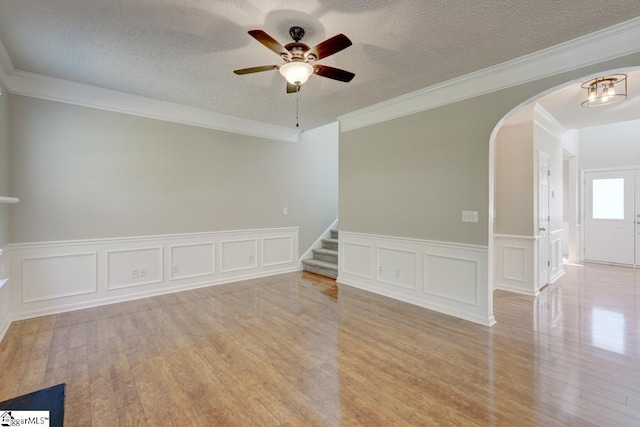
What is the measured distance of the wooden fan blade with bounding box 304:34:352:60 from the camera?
2046 mm

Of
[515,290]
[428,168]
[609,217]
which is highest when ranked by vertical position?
[428,168]

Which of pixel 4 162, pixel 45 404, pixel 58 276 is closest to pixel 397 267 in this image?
pixel 45 404

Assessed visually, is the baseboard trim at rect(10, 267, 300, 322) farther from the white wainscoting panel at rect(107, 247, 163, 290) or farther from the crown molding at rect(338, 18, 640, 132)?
the crown molding at rect(338, 18, 640, 132)

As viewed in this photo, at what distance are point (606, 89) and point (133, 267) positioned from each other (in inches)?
255

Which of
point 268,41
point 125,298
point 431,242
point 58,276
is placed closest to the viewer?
point 268,41

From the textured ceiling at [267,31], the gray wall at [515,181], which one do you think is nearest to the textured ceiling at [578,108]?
the gray wall at [515,181]

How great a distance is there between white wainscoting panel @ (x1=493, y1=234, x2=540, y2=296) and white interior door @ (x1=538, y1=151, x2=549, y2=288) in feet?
0.86

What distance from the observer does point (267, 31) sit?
8.32 feet

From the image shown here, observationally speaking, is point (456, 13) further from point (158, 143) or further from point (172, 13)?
point (158, 143)

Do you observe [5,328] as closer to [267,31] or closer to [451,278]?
[267,31]

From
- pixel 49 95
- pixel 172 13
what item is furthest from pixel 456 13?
pixel 49 95

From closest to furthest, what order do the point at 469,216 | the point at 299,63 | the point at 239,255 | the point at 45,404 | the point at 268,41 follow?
the point at 45,404
the point at 268,41
the point at 299,63
the point at 469,216
the point at 239,255

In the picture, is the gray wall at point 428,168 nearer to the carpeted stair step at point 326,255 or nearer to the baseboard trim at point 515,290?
the carpeted stair step at point 326,255

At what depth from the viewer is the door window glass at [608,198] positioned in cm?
636
